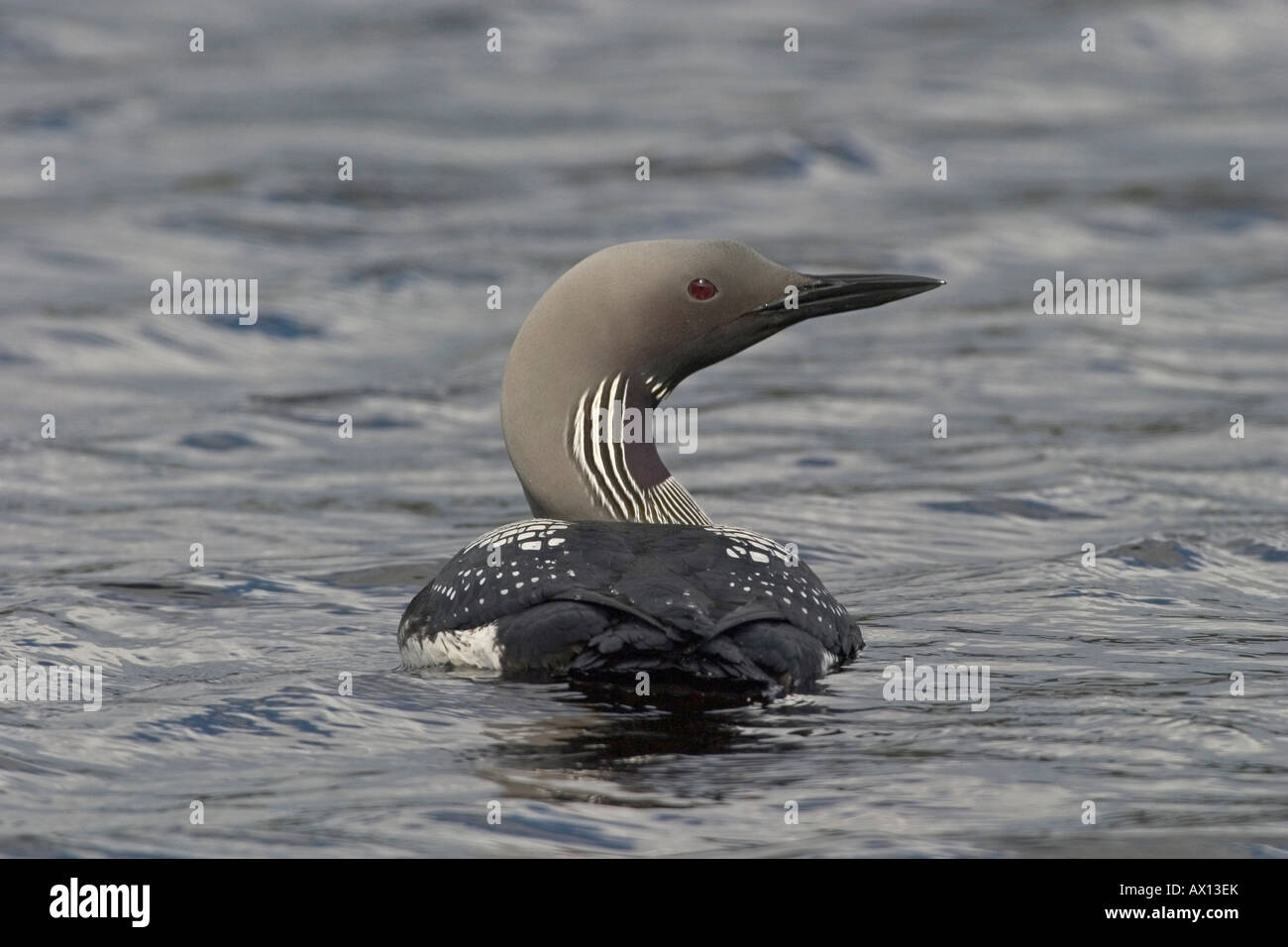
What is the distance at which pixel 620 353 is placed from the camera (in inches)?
201

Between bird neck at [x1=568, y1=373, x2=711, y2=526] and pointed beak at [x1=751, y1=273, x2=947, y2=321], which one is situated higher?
pointed beak at [x1=751, y1=273, x2=947, y2=321]

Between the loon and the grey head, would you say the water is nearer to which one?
the loon

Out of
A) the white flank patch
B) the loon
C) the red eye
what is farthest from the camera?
the red eye

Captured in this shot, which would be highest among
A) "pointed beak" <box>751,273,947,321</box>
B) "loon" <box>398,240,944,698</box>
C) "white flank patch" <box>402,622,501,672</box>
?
"pointed beak" <box>751,273,947,321</box>

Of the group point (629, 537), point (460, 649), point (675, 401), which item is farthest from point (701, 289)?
point (675, 401)

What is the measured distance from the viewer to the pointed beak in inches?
208

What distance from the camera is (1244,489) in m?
7.82

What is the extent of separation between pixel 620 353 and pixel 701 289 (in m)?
0.28

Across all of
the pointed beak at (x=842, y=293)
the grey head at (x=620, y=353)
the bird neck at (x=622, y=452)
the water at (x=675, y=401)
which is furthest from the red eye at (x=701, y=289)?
the water at (x=675, y=401)

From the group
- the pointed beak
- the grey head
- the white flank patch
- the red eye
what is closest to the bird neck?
the grey head

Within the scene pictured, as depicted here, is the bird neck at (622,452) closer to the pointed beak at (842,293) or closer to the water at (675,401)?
the pointed beak at (842,293)

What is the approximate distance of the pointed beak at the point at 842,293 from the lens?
5.27 m

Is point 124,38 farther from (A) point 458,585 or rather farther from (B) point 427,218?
(A) point 458,585

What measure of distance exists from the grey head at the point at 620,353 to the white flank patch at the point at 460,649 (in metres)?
0.49
